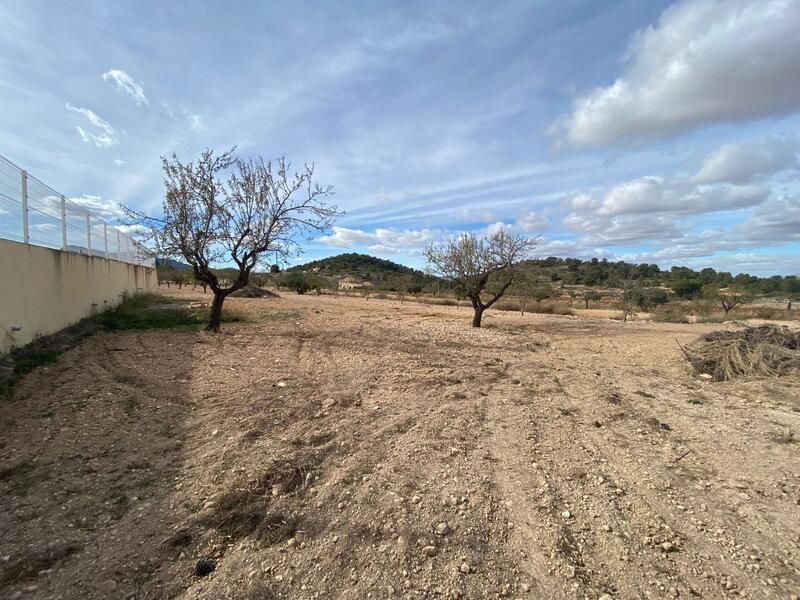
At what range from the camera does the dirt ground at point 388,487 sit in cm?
243

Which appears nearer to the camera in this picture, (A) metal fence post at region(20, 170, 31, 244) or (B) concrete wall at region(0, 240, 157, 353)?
(B) concrete wall at region(0, 240, 157, 353)

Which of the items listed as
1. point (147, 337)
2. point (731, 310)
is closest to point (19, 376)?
point (147, 337)

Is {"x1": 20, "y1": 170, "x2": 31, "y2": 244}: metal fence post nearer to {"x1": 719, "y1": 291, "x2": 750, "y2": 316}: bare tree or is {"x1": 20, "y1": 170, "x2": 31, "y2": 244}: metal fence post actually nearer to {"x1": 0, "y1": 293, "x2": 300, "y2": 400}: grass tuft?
{"x1": 0, "y1": 293, "x2": 300, "y2": 400}: grass tuft

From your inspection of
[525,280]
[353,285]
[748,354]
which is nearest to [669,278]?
[353,285]

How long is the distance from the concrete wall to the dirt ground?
1591 mm

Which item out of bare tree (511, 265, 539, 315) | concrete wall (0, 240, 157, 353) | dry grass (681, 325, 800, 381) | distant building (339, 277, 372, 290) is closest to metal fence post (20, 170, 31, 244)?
concrete wall (0, 240, 157, 353)

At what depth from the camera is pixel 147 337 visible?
10.1 meters

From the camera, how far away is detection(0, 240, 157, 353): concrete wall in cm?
699

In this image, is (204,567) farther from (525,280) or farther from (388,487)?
(525,280)

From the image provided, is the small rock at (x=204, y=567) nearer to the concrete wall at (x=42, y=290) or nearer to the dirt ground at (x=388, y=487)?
the dirt ground at (x=388, y=487)

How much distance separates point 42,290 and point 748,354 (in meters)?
13.9

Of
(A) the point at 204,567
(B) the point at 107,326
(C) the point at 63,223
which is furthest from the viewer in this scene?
(B) the point at 107,326

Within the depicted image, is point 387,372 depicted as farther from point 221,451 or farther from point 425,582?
point 425,582

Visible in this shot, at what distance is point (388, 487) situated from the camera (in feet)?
11.2
